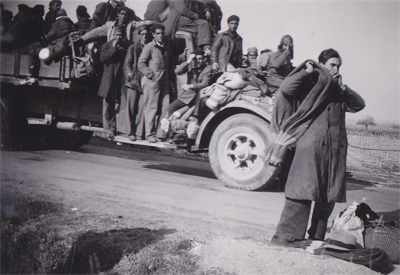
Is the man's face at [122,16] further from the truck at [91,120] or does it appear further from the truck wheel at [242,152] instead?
the truck wheel at [242,152]

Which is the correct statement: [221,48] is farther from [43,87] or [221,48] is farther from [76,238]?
[76,238]

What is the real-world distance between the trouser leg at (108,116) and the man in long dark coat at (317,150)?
393 centimetres

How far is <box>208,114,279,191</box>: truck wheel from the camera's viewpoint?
531cm

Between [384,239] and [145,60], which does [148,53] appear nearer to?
[145,60]

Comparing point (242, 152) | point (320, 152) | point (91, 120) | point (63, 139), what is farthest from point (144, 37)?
point (320, 152)

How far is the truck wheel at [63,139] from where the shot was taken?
29.7 ft

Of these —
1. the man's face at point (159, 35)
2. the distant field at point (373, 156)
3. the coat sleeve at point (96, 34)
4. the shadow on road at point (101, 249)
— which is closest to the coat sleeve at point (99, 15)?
the coat sleeve at point (96, 34)

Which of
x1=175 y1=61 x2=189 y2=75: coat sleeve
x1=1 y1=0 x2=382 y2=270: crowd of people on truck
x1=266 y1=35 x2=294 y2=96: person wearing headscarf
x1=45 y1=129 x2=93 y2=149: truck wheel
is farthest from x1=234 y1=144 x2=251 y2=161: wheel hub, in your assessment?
x1=45 y1=129 x2=93 y2=149: truck wheel

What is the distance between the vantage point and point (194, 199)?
493 centimetres

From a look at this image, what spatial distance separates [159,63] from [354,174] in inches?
205

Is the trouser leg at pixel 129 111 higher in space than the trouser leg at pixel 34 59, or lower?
lower

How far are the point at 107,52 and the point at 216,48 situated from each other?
Answer: 5.48ft

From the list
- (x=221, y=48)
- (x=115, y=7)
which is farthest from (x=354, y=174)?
(x=115, y=7)

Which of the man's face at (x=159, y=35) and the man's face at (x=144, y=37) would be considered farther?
the man's face at (x=144, y=37)
